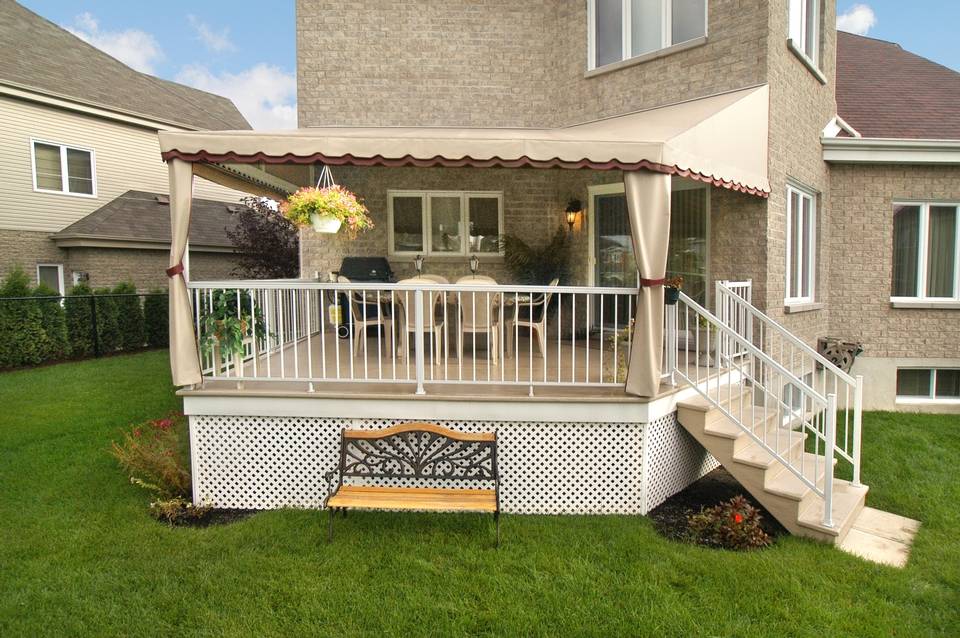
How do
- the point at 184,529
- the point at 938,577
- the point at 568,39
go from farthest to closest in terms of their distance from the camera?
the point at 568,39 → the point at 184,529 → the point at 938,577

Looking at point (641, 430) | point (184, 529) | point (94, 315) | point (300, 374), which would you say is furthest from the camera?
point (94, 315)

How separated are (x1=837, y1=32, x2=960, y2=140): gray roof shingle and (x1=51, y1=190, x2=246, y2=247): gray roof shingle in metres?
15.3

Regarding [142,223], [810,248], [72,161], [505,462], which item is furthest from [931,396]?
[72,161]

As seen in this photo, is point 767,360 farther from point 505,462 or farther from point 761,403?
point 761,403

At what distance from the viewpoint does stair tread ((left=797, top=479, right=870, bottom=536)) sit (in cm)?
495

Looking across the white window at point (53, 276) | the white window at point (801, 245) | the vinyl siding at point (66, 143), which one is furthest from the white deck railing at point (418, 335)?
the vinyl siding at point (66, 143)

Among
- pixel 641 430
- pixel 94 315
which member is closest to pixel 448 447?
pixel 641 430

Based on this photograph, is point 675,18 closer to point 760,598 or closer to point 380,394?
point 380,394

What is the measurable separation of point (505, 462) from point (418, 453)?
0.87 m

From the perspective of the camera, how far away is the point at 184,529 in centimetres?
521

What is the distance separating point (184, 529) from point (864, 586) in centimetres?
552

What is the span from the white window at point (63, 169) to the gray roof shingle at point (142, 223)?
2.54 feet

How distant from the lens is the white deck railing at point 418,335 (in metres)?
5.53

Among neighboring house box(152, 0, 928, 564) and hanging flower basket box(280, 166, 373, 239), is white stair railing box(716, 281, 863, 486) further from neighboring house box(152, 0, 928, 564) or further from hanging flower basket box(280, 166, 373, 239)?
hanging flower basket box(280, 166, 373, 239)
